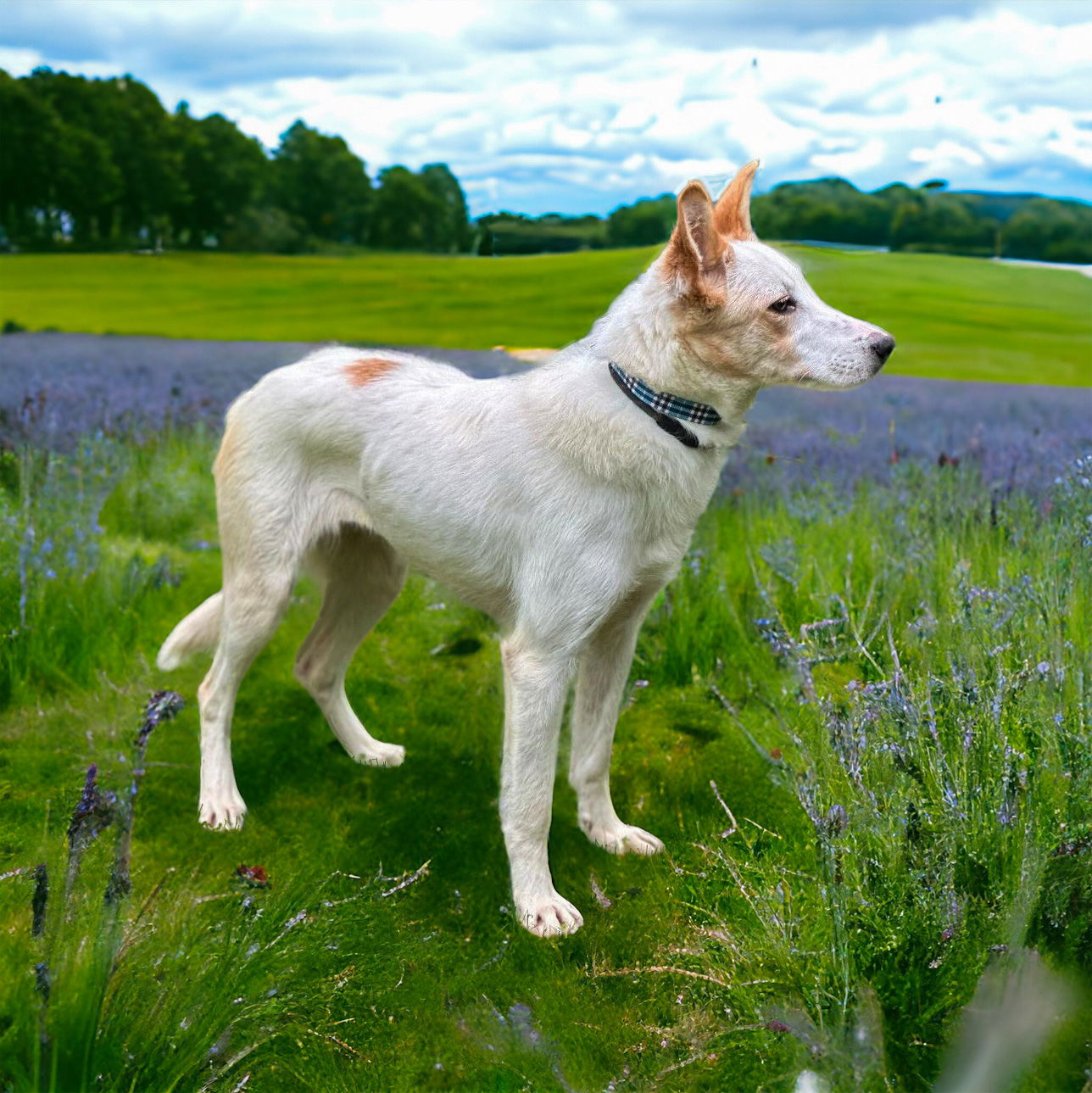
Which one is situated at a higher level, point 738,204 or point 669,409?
point 738,204

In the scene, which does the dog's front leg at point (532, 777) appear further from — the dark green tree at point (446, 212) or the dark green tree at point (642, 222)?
the dark green tree at point (446, 212)

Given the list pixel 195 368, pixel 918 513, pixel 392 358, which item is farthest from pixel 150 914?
pixel 195 368

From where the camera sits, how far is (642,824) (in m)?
3.72

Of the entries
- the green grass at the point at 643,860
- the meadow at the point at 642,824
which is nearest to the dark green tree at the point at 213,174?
the meadow at the point at 642,824

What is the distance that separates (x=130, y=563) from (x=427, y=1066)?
10.3 feet

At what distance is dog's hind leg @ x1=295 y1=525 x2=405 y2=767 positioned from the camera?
13.3ft

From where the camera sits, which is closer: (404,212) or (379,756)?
(379,756)

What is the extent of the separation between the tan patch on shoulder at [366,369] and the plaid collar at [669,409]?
97cm

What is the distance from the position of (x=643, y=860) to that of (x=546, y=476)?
1296 millimetres

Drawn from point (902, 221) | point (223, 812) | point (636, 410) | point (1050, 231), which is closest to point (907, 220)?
point (902, 221)

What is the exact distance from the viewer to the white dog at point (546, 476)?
2840 mm

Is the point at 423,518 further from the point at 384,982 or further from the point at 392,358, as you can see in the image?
the point at 384,982

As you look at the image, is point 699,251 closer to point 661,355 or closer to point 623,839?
point 661,355

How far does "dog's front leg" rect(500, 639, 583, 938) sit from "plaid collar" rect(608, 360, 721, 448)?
72 centimetres
